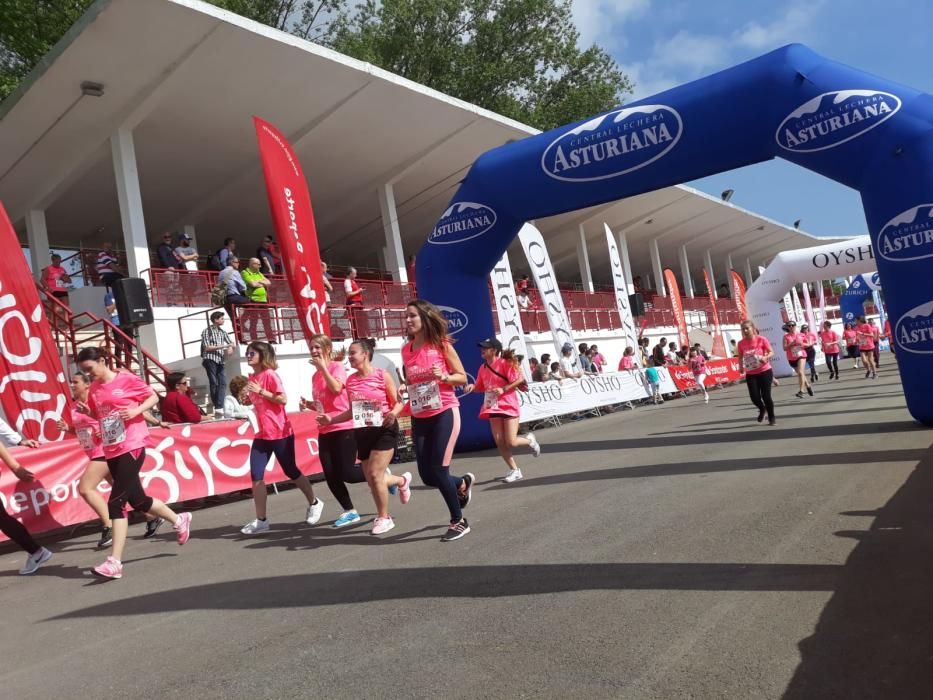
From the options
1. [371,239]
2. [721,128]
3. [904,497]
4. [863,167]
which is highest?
[371,239]

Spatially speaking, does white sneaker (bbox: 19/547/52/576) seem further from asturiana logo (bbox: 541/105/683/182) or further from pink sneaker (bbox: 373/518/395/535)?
asturiana logo (bbox: 541/105/683/182)

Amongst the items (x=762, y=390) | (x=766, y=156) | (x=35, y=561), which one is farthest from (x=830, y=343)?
(x=35, y=561)

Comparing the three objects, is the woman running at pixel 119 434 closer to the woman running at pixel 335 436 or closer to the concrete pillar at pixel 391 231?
the woman running at pixel 335 436

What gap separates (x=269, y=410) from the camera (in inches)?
269

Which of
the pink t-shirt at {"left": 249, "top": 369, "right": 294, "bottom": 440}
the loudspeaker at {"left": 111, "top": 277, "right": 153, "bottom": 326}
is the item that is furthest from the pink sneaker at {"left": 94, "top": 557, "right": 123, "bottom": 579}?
the loudspeaker at {"left": 111, "top": 277, "right": 153, "bottom": 326}

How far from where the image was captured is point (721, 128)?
369 inches

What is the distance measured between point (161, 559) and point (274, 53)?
40.3 ft

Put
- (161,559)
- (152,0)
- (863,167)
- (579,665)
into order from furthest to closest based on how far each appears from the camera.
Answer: (152,0) < (863,167) < (161,559) < (579,665)

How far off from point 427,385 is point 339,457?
1491mm

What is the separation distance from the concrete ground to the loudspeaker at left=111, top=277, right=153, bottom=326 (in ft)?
12.3

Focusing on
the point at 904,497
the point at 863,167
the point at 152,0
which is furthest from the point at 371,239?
the point at 904,497

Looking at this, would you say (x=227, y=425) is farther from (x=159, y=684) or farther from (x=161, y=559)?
(x=159, y=684)

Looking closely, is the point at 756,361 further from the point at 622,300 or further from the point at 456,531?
the point at 622,300

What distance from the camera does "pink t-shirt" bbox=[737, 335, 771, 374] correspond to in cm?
1127
